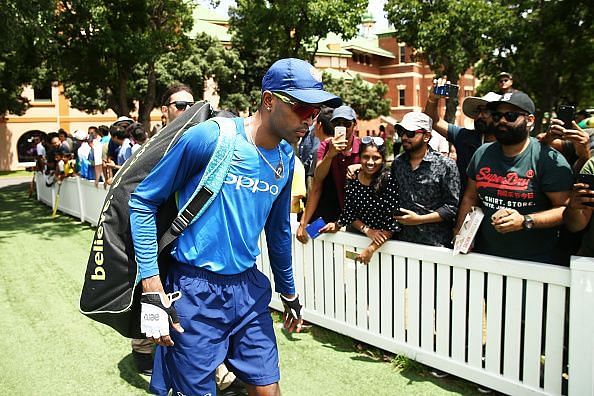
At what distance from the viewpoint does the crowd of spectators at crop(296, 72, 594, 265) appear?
350cm

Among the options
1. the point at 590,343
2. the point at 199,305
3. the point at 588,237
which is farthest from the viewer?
the point at 588,237

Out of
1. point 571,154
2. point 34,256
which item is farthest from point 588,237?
point 34,256

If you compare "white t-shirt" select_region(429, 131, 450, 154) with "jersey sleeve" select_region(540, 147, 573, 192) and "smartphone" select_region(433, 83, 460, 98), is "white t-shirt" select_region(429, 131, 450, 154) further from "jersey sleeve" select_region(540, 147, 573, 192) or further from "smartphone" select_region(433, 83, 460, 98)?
"jersey sleeve" select_region(540, 147, 573, 192)

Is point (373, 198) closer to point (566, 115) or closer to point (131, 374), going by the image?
point (566, 115)

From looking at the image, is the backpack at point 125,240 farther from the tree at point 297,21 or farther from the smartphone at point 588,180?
the tree at point 297,21

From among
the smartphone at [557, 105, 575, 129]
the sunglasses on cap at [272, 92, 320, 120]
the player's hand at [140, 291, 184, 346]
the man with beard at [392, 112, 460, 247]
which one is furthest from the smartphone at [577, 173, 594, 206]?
the player's hand at [140, 291, 184, 346]

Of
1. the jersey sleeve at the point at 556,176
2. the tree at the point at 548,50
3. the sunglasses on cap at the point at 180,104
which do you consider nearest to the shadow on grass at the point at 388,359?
the jersey sleeve at the point at 556,176

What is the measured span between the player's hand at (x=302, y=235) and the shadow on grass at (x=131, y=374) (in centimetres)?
179

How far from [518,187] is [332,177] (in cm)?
188

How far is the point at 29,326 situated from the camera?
216 inches

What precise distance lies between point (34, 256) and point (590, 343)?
7929 millimetres

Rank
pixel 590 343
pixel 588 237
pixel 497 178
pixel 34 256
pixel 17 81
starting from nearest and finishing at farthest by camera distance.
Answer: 1. pixel 590 343
2. pixel 588 237
3. pixel 497 178
4. pixel 34 256
5. pixel 17 81

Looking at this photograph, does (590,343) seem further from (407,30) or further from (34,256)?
(407,30)

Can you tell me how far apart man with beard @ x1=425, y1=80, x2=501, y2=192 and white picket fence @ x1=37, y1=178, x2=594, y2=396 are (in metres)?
0.93
